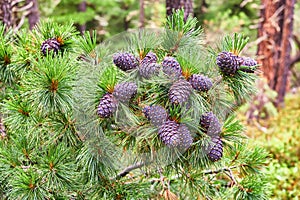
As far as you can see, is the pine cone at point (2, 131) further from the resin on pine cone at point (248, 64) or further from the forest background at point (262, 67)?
the resin on pine cone at point (248, 64)

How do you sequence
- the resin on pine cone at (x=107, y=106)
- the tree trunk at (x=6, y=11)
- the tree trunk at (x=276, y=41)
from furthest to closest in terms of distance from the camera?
the tree trunk at (x=276, y=41), the tree trunk at (x=6, y=11), the resin on pine cone at (x=107, y=106)

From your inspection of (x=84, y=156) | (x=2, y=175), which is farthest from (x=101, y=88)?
(x=2, y=175)

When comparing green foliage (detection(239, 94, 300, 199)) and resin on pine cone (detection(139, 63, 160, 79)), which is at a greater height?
resin on pine cone (detection(139, 63, 160, 79))

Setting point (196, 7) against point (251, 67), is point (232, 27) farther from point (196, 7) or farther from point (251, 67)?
point (251, 67)

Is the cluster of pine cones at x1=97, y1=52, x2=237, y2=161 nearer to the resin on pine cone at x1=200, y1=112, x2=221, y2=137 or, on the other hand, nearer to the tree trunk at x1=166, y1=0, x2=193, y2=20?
the resin on pine cone at x1=200, y1=112, x2=221, y2=137

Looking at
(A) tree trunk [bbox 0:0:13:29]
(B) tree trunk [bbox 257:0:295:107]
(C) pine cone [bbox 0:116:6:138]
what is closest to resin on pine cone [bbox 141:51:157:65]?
(C) pine cone [bbox 0:116:6:138]

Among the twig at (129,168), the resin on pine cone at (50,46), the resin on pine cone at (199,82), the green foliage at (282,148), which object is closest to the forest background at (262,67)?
the green foliage at (282,148)

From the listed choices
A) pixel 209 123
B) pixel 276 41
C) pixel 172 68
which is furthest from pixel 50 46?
pixel 276 41
